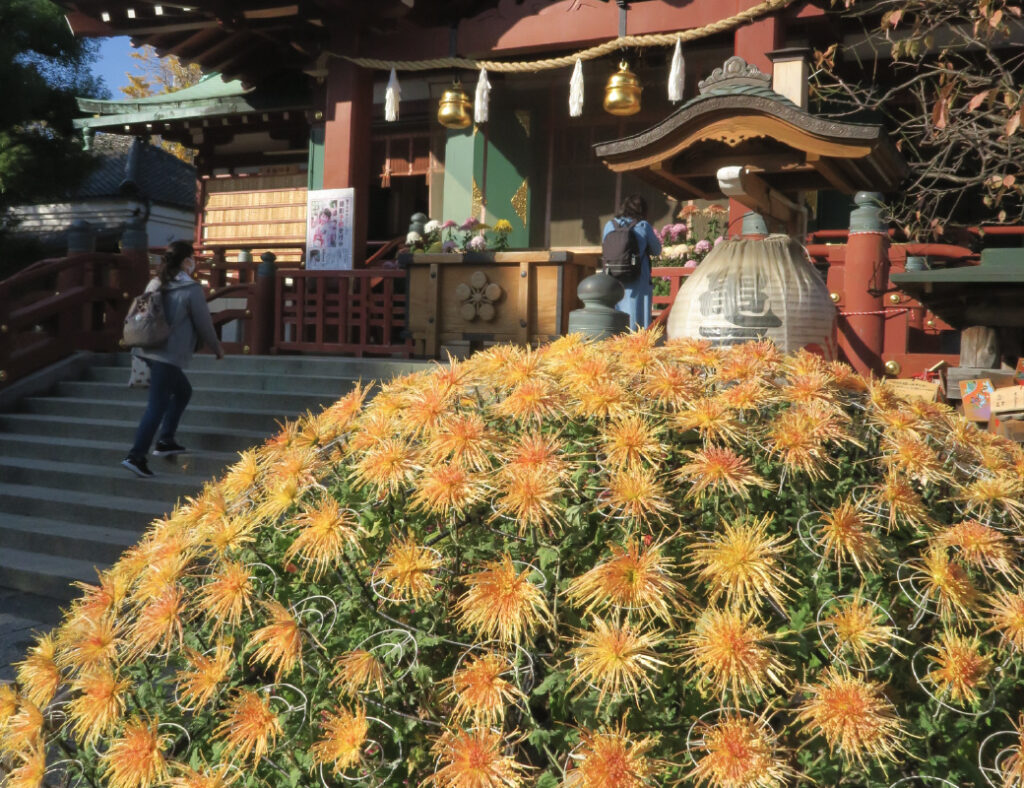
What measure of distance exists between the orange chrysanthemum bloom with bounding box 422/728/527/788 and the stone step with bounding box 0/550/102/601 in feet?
16.2

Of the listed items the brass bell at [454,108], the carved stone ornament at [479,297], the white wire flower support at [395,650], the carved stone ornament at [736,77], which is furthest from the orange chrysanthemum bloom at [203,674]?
the brass bell at [454,108]

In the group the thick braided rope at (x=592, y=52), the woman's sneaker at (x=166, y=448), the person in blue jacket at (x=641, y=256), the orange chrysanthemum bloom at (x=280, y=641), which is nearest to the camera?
the orange chrysanthemum bloom at (x=280, y=641)

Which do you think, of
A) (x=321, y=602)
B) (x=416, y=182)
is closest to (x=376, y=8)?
(x=416, y=182)

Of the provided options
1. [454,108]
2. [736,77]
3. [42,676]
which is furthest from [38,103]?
[42,676]

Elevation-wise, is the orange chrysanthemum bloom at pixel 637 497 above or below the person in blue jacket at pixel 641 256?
below

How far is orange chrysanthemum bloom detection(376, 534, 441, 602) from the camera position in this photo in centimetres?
137

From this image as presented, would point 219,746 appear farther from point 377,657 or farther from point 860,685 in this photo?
point 860,685

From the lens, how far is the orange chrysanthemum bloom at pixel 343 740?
130cm

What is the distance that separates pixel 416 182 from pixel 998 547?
14.2 metres

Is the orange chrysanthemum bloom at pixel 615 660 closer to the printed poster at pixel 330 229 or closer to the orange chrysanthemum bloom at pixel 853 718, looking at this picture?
the orange chrysanthemum bloom at pixel 853 718

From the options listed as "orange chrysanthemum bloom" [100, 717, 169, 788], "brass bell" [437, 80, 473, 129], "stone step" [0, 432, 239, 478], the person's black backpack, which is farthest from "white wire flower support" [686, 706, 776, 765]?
"brass bell" [437, 80, 473, 129]

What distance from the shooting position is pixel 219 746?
1416mm

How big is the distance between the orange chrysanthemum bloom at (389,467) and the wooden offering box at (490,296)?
6.60m

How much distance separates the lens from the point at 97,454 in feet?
24.9
